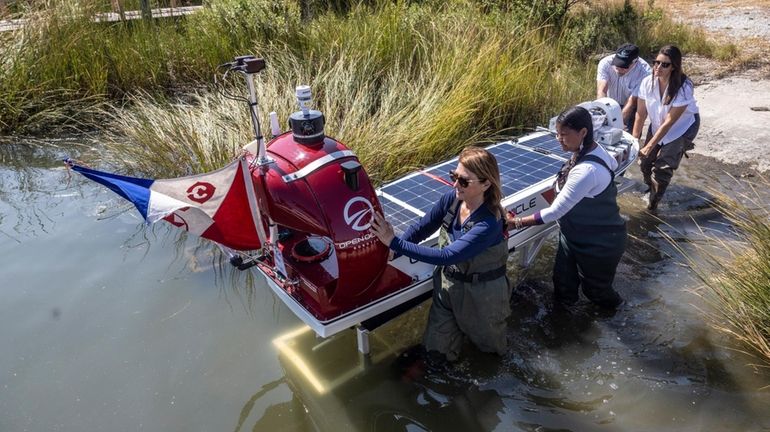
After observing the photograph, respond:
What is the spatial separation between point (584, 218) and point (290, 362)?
217cm

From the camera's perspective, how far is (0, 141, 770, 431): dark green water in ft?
10.9

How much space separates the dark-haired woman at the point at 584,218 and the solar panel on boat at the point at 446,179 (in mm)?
470

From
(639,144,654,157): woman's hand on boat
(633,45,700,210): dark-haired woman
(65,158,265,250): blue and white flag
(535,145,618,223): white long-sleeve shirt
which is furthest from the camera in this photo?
(639,144,654,157): woman's hand on boat

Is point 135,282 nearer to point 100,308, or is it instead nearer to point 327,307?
point 100,308

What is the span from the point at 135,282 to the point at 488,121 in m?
4.03

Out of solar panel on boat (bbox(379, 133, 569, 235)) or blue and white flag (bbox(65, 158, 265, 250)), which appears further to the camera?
solar panel on boat (bbox(379, 133, 569, 235))

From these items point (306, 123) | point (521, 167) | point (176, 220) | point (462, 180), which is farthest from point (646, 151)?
point (176, 220)

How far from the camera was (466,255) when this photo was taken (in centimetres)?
294

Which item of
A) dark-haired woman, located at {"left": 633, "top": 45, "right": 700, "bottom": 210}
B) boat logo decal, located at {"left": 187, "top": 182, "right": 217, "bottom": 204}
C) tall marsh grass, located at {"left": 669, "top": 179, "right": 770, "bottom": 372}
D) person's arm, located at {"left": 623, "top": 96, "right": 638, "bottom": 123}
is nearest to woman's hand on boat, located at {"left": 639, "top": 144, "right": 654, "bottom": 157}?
dark-haired woman, located at {"left": 633, "top": 45, "right": 700, "bottom": 210}

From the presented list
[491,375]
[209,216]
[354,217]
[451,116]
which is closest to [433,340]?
[491,375]

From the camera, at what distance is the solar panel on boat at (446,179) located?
3.81m

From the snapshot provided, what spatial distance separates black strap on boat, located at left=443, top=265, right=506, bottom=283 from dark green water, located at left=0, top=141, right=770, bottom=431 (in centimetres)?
77

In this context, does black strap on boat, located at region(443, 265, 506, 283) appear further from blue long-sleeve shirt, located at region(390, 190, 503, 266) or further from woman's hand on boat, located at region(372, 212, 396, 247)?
woman's hand on boat, located at region(372, 212, 396, 247)

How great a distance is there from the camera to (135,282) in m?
4.55
